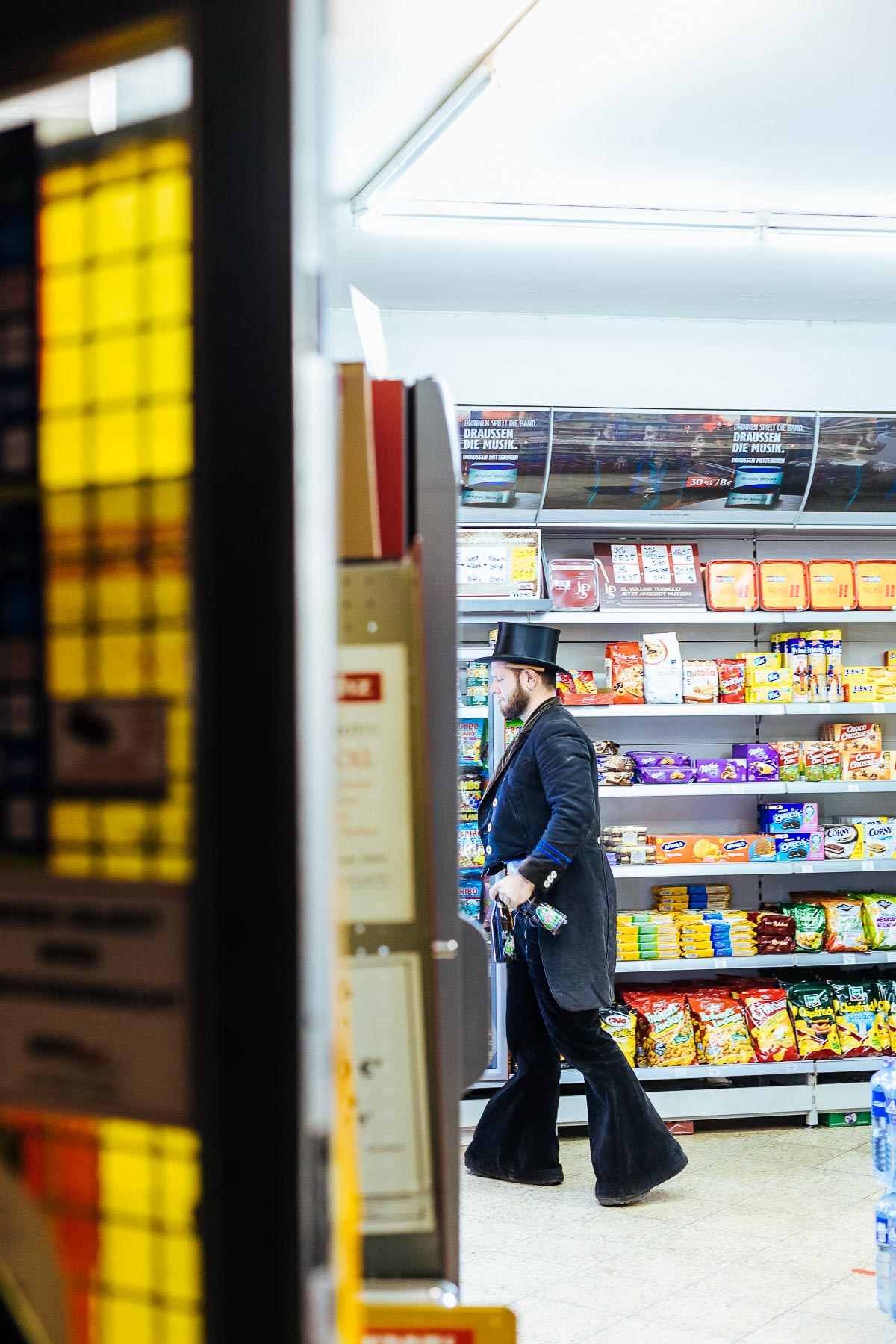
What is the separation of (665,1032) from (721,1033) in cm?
25

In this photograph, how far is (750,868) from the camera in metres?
5.75

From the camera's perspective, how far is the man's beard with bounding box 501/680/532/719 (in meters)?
4.97

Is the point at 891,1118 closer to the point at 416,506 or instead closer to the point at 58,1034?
the point at 416,506

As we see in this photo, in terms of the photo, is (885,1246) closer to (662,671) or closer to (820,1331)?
(820,1331)

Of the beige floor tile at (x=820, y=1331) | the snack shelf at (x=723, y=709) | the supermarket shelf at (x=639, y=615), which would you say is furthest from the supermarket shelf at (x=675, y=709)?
the beige floor tile at (x=820, y=1331)

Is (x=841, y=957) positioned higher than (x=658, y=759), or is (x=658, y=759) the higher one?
(x=658, y=759)

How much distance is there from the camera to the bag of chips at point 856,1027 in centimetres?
574

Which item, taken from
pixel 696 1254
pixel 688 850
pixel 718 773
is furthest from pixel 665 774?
pixel 696 1254

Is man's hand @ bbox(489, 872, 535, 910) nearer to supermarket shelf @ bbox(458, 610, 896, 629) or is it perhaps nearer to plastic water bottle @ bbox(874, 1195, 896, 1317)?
supermarket shelf @ bbox(458, 610, 896, 629)

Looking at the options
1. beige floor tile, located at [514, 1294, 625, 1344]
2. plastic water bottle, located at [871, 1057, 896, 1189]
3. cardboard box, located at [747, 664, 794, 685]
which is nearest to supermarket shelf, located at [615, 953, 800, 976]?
cardboard box, located at [747, 664, 794, 685]

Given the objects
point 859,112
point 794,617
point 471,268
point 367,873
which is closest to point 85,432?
point 367,873

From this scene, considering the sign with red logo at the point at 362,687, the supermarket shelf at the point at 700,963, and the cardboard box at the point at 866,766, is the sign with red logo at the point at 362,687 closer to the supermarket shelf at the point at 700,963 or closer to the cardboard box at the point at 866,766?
the supermarket shelf at the point at 700,963

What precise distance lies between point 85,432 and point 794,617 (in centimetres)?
565

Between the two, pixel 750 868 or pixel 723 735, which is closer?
pixel 750 868
